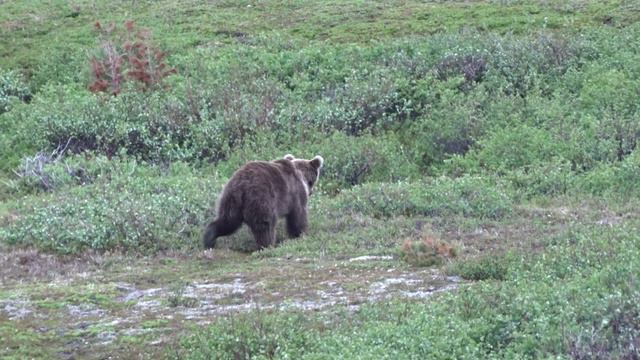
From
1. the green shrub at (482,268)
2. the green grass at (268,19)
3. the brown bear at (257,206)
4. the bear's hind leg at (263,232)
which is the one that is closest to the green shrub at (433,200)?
the brown bear at (257,206)

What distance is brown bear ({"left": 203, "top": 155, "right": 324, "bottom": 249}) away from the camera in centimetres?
1498

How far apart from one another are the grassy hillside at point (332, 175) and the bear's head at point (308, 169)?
367mm

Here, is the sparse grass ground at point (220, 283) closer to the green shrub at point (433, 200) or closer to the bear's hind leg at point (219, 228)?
the bear's hind leg at point (219, 228)

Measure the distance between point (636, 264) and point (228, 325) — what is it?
3742 millimetres

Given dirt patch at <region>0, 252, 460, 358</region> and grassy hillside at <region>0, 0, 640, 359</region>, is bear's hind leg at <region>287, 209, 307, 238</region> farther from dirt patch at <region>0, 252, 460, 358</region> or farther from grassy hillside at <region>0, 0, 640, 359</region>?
dirt patch at <region>0, 252, 460, 358</region>

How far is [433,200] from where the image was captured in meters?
16.6

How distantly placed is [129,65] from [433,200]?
37.3 ft

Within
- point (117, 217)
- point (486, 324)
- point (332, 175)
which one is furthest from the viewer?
point (332, 175)

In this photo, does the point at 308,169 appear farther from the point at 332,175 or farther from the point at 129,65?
the point at 129,65

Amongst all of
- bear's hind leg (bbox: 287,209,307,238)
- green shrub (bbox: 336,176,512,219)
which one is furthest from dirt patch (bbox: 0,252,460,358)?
green shrub (bbox: 336,176,512,219)

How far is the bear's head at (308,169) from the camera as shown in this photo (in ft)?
56.0

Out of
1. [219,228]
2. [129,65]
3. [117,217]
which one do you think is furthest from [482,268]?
[129,65]

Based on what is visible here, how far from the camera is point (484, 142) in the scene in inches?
795

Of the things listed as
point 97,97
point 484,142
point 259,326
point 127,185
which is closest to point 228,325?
point 259,326
